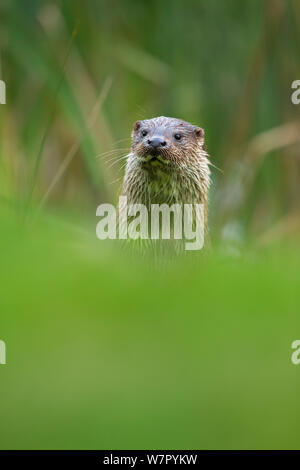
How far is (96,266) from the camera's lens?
999 millimetres

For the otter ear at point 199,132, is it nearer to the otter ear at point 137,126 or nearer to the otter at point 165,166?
the otter at point 165,166

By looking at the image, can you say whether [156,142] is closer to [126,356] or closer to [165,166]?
[165,166]

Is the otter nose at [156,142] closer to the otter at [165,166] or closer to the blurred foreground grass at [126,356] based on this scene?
the otter at [165,166]

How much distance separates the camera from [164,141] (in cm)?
455

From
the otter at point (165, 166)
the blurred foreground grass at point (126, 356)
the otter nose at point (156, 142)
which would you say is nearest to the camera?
the blurred foreground grass at point (126, 356)

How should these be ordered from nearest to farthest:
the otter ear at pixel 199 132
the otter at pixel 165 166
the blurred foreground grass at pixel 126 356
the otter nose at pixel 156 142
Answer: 1. the blurred foreground grass at pixel 126 356
2. the otter nose at pixel 156 142
3. the otter at pixel 165 166
4. the otter ear at pixel 199 132

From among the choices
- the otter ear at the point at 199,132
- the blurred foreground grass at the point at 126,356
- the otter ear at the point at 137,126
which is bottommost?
the blurred foreground grass at the point at 126,356

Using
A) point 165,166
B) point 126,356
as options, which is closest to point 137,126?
point 165,166

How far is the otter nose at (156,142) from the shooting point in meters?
4.44

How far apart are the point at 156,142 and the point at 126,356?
361 cm

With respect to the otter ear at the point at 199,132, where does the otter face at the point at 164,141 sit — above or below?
below

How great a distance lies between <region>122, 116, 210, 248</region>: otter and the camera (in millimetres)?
4602

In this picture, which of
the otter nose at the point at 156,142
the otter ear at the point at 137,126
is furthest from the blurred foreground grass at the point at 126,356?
the otter ear at the point at 137,126

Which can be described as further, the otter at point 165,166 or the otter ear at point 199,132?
the otter ear at point 199,132
